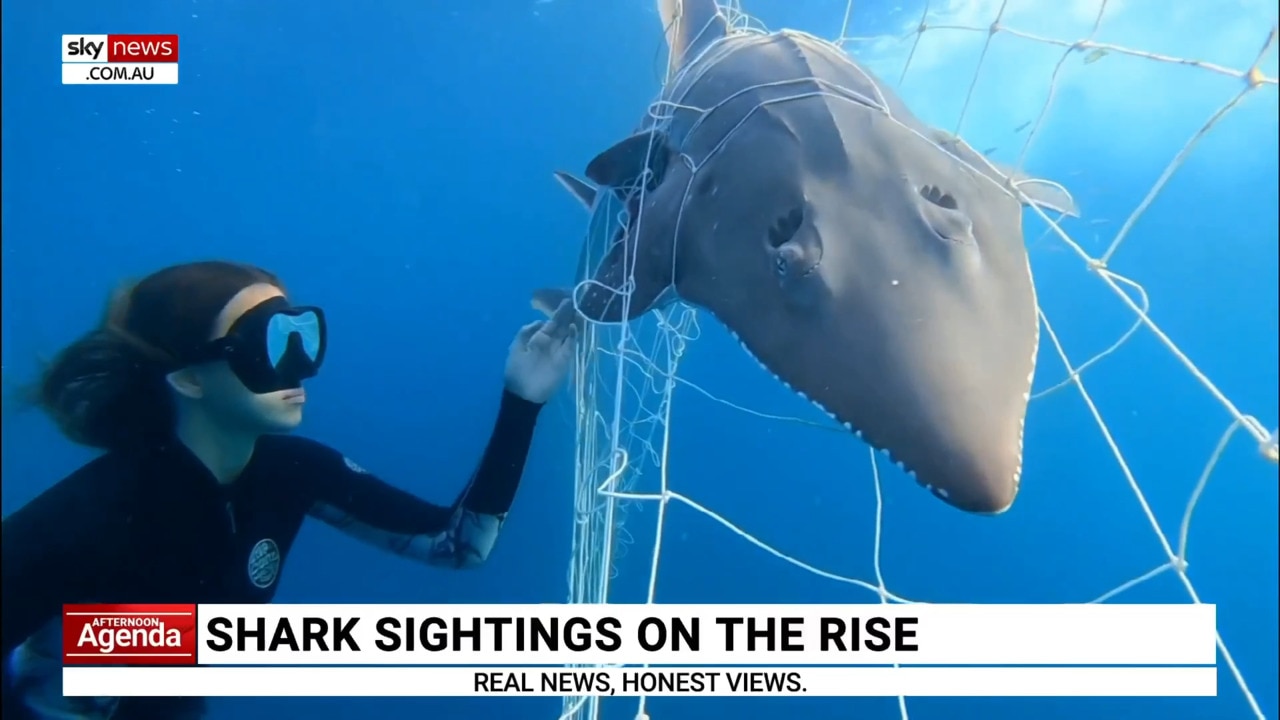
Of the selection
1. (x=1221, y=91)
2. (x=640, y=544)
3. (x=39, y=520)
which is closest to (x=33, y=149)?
(x=39, y=520)

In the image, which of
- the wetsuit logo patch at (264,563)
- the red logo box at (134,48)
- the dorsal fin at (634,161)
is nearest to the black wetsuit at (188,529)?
the wetsuit logo patch at (264,563)

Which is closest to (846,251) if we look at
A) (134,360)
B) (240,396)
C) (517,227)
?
(240,396)

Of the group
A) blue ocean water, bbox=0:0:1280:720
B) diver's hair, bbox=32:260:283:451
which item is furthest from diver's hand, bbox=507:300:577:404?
blue ocean water, bbox=0:0:1280:720

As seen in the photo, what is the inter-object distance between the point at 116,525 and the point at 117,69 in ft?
7.31

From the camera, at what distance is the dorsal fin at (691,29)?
3.09 metres

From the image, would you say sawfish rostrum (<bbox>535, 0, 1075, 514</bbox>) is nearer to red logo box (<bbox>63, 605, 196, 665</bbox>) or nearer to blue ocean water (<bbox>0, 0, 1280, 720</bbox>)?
red logo box (<bbox>63, 605, 196, 665</bbox>)

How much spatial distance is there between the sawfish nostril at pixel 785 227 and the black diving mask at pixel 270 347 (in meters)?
1.54

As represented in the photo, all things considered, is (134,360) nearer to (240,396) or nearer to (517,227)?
(240,396)

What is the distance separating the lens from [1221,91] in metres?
9.52

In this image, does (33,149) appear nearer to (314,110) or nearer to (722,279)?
(314,110)

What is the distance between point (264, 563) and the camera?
2613 millimetres
